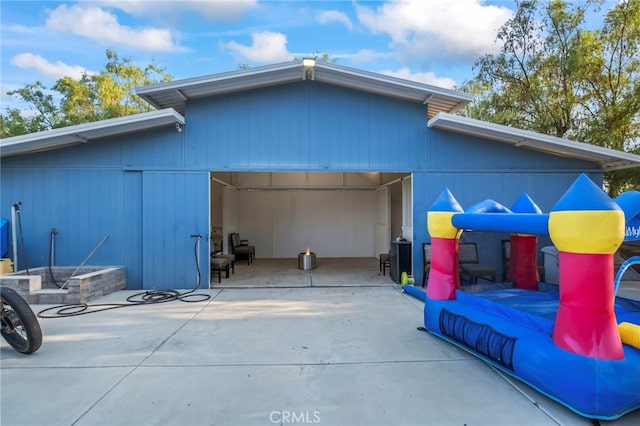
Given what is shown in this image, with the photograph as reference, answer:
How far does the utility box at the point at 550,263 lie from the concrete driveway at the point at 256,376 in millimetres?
1982

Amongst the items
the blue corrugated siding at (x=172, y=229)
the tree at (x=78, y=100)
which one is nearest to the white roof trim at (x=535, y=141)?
the blue corrugated siding at (x=172, y=229)

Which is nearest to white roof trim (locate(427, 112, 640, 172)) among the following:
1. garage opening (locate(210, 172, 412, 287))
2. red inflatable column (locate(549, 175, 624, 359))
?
red inflatable column (locate(549, 175, 624, 359))

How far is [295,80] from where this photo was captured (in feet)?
20.2

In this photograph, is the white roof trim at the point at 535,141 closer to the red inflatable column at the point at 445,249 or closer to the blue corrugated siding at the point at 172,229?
the red inflatable column at the point at 445,249

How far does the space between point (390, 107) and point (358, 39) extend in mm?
3802

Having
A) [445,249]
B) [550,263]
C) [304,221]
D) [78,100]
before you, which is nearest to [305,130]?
[445,249]

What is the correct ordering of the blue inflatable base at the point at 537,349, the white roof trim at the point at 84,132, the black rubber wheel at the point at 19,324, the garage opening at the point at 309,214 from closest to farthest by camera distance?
the blue inflatable base at the point at 537,349, the black rubber wheel at the point at 19,324, the white roof trim at the point at 84,132, the garage opening at the point at 309,214

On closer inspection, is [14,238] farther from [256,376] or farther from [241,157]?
[256,376]

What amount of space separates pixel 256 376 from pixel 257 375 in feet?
0.05

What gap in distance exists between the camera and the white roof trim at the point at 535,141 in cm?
575

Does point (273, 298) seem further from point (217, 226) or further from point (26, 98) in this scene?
point (26, 98)

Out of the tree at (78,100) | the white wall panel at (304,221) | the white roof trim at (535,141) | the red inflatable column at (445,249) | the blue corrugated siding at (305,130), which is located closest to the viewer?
the red inflatable column at (445,249)

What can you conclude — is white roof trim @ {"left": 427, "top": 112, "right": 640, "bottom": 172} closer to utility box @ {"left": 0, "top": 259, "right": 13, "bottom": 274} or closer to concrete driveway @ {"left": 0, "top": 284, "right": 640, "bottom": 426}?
concrete driveway @ {"left": 0, "top": 284, "right": 640, "bottom": 426}

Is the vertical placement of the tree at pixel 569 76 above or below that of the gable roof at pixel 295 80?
above
